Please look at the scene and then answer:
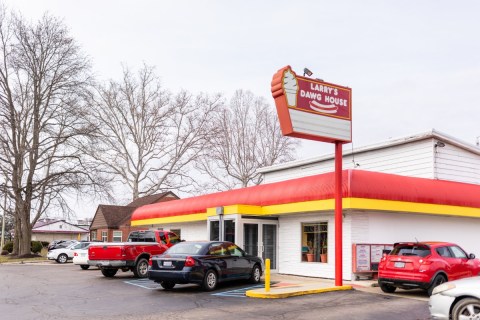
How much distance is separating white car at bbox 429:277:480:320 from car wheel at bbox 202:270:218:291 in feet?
24.5

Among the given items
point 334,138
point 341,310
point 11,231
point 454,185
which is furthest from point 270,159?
point 11,231

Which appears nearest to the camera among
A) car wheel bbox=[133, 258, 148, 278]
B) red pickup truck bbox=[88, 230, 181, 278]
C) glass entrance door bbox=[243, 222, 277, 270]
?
red pickup truck bbox=[88, 230, 181, 278]

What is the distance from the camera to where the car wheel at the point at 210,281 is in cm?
1544

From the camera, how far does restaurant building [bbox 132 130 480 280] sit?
59.6ft

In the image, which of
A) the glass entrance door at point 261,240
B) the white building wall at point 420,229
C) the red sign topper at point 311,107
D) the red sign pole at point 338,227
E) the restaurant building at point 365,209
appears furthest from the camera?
the glass entrance door at point 261,240

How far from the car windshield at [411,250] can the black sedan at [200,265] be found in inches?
195

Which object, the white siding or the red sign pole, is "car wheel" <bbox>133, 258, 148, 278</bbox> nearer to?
the red sign pole

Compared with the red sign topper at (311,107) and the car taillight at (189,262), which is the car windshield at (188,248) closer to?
the car taillight at (189,262)

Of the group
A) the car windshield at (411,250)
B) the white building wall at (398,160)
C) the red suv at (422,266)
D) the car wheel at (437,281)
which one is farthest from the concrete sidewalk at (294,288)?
the white building wall at (398,160)

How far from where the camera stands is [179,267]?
15180 millimetres

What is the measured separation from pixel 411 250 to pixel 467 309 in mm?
5685

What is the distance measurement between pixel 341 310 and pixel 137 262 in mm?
10262

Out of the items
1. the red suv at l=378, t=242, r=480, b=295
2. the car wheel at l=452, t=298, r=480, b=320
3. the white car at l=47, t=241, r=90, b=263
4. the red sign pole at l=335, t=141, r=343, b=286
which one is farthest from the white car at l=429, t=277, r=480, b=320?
the white car at l=47, t=241, r=90, b=263

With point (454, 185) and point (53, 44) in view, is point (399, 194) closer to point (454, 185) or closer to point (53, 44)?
point (454, 185)
